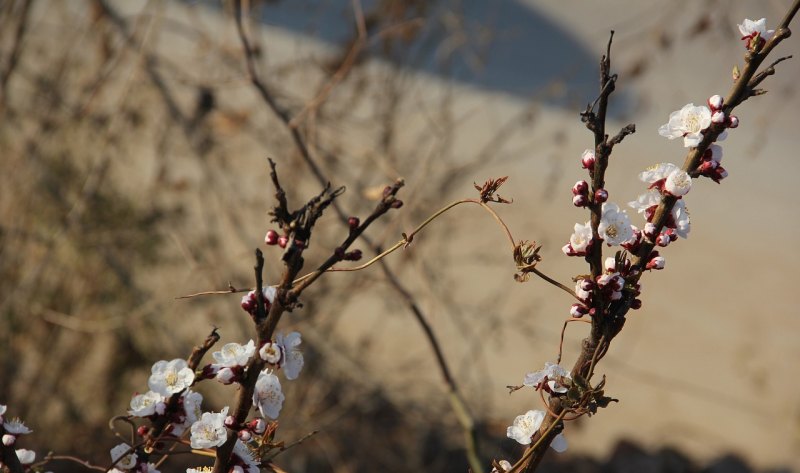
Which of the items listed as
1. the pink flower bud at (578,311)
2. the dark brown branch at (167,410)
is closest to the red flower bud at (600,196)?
the pink flower bud at (578,311)

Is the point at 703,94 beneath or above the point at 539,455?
above

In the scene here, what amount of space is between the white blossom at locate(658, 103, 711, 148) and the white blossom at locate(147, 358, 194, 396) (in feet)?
2.02

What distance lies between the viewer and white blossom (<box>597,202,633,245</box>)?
0.94 meters

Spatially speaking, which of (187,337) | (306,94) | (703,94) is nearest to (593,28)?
(703,94)

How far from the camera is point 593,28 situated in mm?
6320

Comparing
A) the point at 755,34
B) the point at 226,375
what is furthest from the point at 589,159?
the point at 226,375

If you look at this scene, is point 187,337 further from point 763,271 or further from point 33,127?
point 763,271

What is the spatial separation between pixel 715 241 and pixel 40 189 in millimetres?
4062

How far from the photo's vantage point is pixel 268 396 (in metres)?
0.98

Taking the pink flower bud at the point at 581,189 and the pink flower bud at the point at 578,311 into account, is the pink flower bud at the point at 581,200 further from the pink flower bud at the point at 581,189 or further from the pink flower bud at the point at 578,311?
the pink flower bud at the point at 578,311

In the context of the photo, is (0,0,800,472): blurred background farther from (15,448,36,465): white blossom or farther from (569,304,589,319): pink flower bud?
(569,304,589,319): pink flower bud

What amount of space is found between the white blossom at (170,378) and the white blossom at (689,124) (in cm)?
62

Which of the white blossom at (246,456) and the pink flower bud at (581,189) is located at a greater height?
the pink flower bud at (581,189)

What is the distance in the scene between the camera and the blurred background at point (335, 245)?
138 inches
